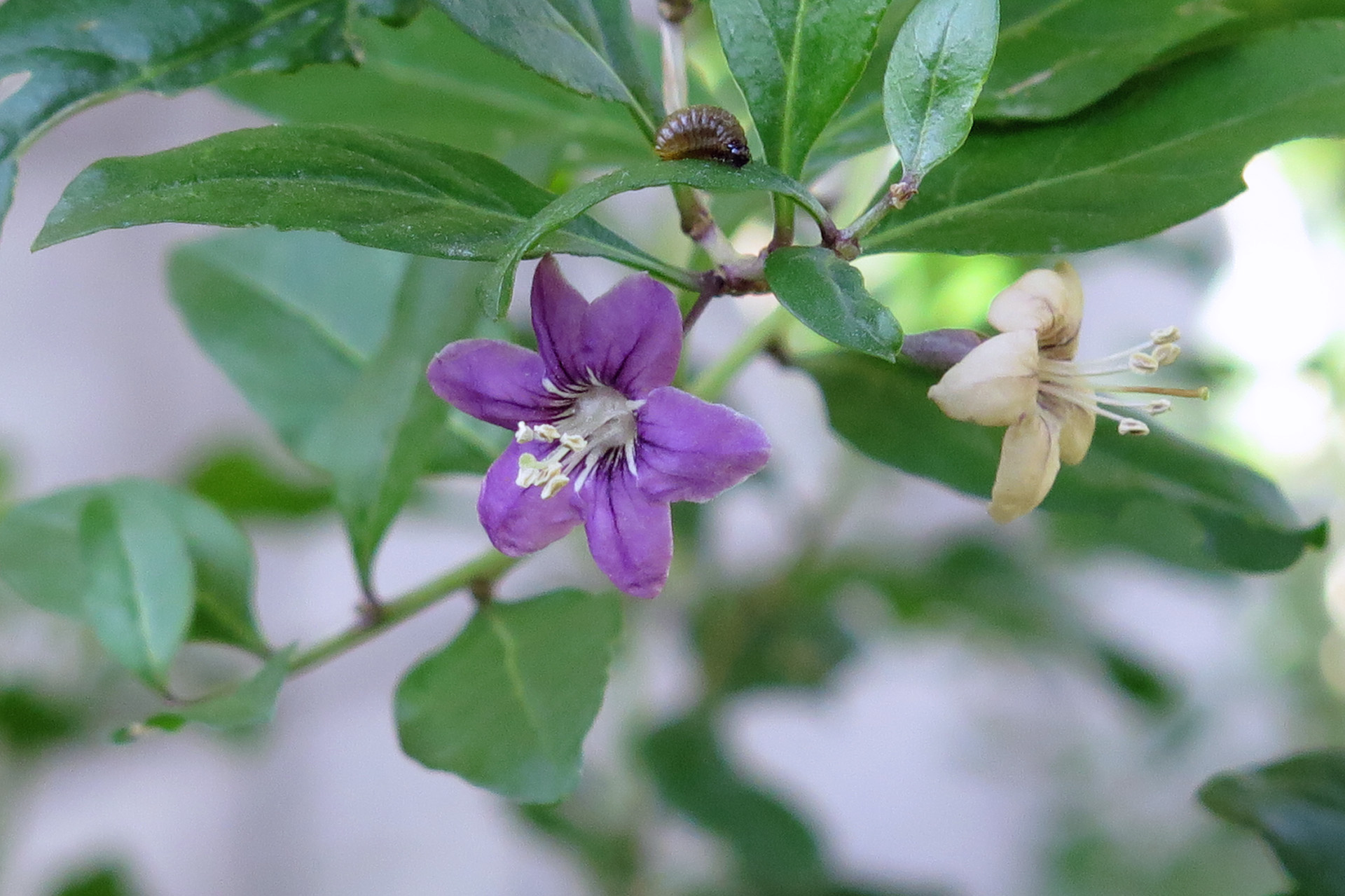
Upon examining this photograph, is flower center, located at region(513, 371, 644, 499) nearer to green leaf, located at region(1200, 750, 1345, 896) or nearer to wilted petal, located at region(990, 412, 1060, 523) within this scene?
wilted petal, located at region(990, 412, 1060, 523)

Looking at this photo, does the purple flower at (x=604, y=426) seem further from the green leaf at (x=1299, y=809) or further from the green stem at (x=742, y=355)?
the green leaf at (x=1299, y=809)

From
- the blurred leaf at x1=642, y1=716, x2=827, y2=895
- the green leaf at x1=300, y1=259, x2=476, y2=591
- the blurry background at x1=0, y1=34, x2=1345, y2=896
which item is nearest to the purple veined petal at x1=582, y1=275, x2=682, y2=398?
the green leaf at x1=300, y1=259, x2=476, y2=591

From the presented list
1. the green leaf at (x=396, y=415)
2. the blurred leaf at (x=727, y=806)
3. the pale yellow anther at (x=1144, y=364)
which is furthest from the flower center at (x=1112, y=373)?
the blurred leaf at (x=727, y=806)

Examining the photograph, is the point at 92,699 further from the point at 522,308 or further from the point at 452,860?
the point at 452,860

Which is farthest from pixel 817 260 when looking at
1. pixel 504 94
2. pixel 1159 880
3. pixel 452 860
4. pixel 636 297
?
pixel 452 860

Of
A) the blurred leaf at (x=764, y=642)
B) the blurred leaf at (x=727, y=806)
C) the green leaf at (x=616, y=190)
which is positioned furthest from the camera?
the blurred leaf at (x=764, y=642)
